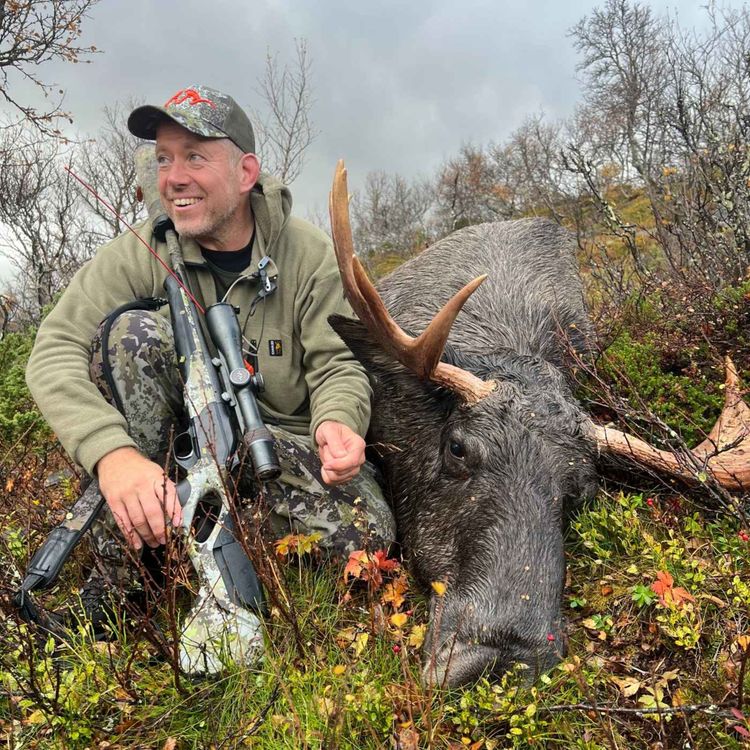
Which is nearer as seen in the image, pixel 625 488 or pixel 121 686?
pixel 121 686

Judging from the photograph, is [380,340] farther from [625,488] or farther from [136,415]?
[625,488]

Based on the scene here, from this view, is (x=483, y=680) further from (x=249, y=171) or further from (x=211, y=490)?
(x=249, y=171)

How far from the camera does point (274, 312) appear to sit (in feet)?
12.7

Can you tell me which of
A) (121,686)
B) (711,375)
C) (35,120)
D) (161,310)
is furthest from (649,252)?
(121,686)

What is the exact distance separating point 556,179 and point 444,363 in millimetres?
27408

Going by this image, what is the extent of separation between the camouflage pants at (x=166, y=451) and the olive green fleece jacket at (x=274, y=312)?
188mm

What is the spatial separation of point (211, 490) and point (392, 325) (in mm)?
1264

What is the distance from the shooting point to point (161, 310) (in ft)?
11.9

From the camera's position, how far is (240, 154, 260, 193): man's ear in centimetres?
389

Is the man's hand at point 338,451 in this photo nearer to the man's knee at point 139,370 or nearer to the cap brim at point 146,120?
the man's knee at point 139,370

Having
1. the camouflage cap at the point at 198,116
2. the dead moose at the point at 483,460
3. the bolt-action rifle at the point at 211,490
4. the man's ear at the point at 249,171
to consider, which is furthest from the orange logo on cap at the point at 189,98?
the dead moose at the point at 483,460

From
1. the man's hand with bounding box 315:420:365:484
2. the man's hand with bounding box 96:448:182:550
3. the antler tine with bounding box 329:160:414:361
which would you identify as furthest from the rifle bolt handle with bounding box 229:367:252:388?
the antler tine with bounding box 329:160:414:361

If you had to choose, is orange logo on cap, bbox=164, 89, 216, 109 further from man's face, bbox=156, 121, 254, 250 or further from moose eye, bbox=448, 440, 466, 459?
moose eye, bbox=448, 440, 466, 459

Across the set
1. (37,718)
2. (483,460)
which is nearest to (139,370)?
(37,718)
